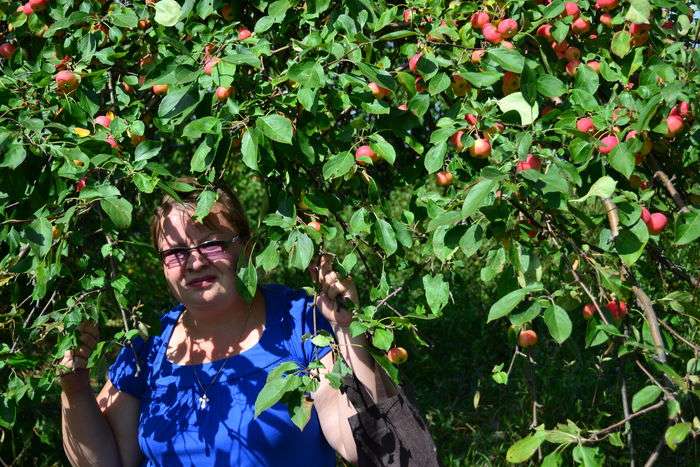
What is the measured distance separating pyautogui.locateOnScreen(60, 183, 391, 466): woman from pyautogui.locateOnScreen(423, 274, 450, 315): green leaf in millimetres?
319

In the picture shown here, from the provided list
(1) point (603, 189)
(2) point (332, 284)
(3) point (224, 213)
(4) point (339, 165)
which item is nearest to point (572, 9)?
(1) point (603, 189)

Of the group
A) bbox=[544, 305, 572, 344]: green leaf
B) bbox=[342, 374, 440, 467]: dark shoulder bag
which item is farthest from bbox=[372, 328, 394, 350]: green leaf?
bbox=[342, 374, 440, 467]: dark shoulder bag

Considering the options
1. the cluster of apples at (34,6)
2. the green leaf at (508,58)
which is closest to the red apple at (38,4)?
the cluster of apples at (34,6)

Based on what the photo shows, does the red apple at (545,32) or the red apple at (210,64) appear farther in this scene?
the red apple at (545,32)

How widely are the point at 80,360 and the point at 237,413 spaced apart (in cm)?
35

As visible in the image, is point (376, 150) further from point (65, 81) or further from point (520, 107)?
point (65, 81)

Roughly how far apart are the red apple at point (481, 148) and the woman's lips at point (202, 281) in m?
Answer: 0.67

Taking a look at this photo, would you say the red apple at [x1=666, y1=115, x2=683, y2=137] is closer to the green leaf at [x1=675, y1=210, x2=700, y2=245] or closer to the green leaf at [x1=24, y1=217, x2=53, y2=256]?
the green leaf at [x1=675, y1=210, x2=700, y2=245]

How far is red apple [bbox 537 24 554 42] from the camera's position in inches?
72.3

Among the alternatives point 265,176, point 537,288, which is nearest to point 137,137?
point 265,176

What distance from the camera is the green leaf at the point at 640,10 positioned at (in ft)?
5.48

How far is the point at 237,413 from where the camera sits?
6.48ft

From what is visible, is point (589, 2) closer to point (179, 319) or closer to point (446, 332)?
point (179, 319)

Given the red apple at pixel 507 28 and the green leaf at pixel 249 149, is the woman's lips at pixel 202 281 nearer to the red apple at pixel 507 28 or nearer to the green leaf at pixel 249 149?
the green leaf at pixel 249 149
